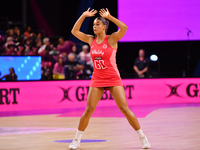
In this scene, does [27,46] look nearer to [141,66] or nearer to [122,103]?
[141,66]

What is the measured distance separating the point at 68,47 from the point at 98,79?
9.44m

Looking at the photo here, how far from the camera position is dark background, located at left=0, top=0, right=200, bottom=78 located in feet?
61.7

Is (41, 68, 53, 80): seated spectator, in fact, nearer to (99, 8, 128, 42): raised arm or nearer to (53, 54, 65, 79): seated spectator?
(53, 54, 65, 79): seated spectator

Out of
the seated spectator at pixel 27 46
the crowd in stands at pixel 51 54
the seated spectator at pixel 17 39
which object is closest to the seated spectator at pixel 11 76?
the crowd in stands at pixel 51 54

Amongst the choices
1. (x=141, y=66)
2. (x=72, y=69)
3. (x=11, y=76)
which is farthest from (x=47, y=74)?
(x=141, y=66)

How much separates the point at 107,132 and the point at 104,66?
2.01 metres

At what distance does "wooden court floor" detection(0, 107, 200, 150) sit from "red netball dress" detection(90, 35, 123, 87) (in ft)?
3.30

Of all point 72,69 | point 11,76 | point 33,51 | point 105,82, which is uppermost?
point 33,51

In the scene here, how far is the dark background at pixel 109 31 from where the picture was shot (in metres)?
18.8

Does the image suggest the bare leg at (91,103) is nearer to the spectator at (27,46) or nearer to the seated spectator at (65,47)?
the spectator at (27,46)

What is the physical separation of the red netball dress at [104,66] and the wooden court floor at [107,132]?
1.00 metres

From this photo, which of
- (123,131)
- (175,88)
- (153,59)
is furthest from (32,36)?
(123,131)

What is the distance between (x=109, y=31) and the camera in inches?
750

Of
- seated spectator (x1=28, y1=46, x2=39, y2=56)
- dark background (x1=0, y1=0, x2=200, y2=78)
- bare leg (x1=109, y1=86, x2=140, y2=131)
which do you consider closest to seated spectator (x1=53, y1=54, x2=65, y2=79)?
seated spectator (x1=28, y1=46, x2=39, y2=56)
